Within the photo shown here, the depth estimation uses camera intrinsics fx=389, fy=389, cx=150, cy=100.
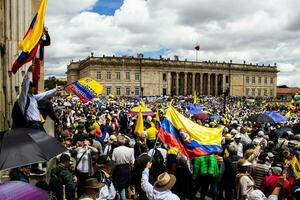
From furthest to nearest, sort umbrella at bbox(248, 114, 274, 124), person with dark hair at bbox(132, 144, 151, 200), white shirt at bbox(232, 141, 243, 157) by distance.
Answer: umbrella at bbox(248, 114, 274, 124)
white shirt at bbox(232, 141, 243, 157)
person with dark hair at bbox(132, 144, 151, 200)

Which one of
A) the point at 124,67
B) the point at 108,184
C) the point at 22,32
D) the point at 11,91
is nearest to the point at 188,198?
the point at 108,184

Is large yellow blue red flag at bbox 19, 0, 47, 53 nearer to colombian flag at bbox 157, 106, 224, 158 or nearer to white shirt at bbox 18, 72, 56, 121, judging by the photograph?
white shirt at bbox 18, 72, 56, 121

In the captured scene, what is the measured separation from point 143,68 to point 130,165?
8190cm

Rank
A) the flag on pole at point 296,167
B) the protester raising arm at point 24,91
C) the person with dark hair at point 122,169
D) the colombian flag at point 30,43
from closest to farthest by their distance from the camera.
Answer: the protester raising arm at point 24,91 → the colombian flag at point 30,43 → the flag on pole at point 296,167 → the person with dark hair at point 122,169

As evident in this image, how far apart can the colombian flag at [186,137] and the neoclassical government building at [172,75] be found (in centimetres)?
7763

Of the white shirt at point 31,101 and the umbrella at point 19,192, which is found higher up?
the white shirt at point 31,101

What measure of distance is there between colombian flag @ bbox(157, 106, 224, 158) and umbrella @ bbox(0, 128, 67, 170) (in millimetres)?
2628

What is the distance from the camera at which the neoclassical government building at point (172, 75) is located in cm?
8612

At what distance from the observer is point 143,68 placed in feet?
292

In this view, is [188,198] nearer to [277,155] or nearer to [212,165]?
[212,165]

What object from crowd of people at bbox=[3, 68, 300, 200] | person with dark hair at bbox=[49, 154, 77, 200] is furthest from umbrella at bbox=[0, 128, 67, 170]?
person with dark hair at bbox=[49, 154, 77, 200]

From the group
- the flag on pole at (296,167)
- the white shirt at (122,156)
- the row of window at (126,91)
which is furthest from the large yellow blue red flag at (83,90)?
the row of window at (126,91)

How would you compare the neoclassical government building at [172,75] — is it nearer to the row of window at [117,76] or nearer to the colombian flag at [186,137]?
the row of window at [117,76]

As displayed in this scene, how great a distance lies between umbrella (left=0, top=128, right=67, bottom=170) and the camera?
3826mm
